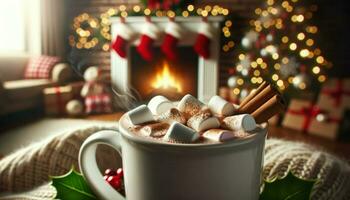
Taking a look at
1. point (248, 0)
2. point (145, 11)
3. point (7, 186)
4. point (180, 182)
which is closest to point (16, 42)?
point (145, 11)

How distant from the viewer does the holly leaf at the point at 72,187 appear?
1.38 ft

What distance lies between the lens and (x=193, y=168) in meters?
0.34

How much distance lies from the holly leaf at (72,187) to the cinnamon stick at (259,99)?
0.62ft

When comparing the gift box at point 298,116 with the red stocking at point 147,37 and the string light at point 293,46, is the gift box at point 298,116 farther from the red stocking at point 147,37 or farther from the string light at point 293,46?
the red stocking at point 147,37

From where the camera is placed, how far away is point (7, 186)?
1.77 ft

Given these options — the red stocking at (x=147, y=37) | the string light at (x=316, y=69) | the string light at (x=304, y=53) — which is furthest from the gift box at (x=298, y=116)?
the red stocking at (x=147, y=37)

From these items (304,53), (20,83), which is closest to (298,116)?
(304,53)

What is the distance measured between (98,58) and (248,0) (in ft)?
5.52

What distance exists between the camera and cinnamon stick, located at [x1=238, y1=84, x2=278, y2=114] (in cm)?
39

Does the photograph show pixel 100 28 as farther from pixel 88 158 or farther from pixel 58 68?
pixel 88 158

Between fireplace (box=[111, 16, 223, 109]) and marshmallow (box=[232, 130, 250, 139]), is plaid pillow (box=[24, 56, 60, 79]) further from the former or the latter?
marshmallow (box=[232, 130, 250, 139])

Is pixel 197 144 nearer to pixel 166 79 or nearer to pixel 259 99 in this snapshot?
pixel 259 99

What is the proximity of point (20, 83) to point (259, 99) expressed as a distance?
3388 millimetres

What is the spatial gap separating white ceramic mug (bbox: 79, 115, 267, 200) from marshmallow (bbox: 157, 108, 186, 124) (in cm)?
4
